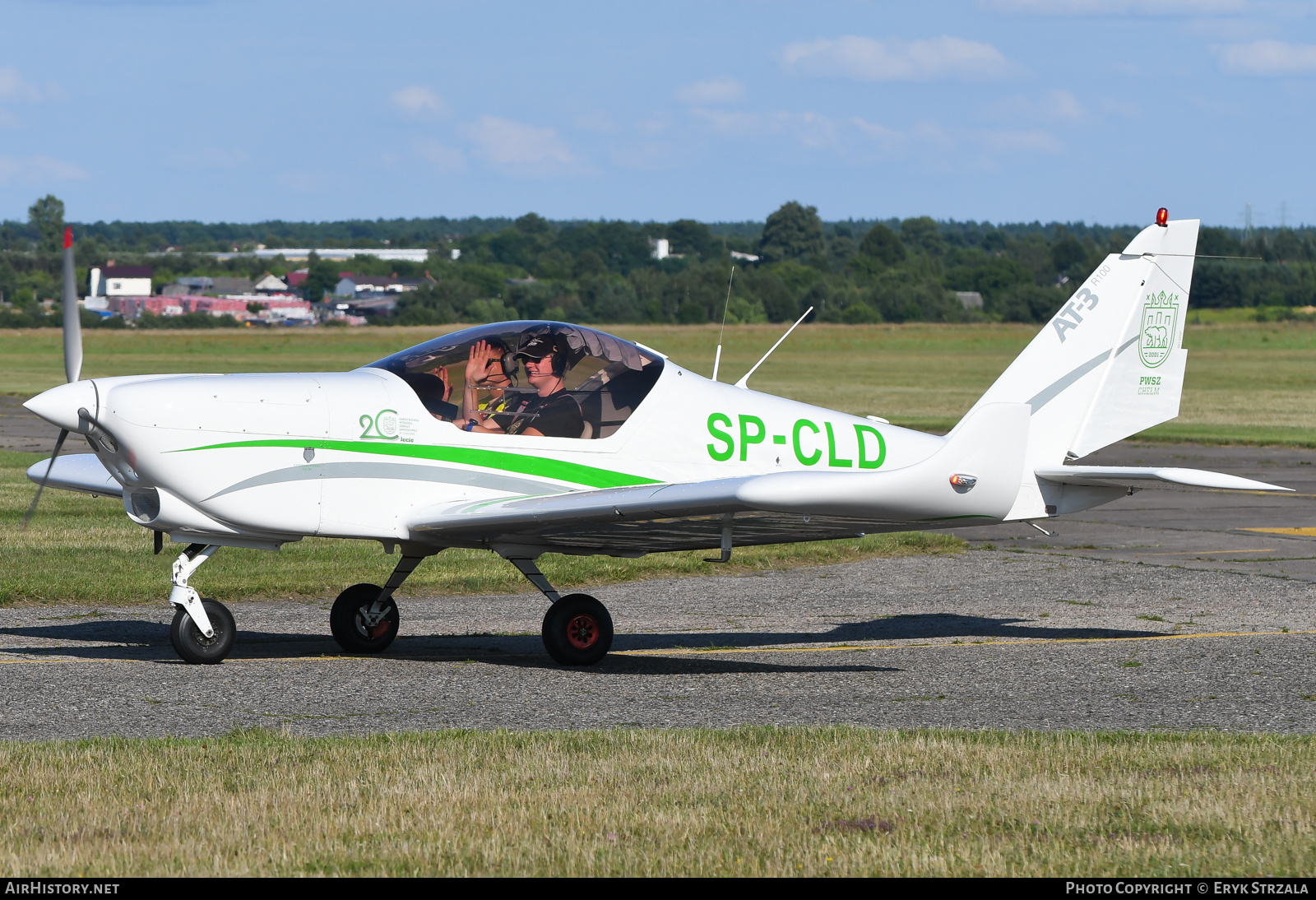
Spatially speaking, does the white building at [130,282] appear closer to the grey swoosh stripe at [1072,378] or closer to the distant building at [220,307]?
the distant building at [220,307]

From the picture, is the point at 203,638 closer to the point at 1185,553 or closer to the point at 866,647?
the point at 866,647

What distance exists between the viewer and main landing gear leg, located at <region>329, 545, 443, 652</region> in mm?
10258

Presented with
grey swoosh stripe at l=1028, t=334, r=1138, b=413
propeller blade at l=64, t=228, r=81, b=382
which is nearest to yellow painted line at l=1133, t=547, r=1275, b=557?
grey swoosh stripe at l=1028, t=334, r=1138, b=413

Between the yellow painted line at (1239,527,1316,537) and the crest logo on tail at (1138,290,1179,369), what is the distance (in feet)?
22.5

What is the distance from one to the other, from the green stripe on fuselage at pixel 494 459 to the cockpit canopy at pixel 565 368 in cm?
23

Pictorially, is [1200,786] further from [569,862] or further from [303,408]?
[303,408]

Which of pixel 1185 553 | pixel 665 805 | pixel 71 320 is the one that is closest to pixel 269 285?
pixel 1185 553

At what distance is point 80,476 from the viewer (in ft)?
35.6

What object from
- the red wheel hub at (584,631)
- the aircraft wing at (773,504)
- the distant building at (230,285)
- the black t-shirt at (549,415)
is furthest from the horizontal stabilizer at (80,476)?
the distant building at (230,285)

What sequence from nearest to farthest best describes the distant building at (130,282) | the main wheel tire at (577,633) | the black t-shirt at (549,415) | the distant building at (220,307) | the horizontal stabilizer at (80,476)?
the black t-shirt at (549,415), the main wheel tire at (577,633), the horizontal stabilizer at (80,476), the distant building at (130,282), the distant building at (220,307)

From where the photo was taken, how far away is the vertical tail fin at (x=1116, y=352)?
11.2m

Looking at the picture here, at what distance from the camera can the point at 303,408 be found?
366 inches

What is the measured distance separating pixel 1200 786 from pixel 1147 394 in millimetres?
5608
